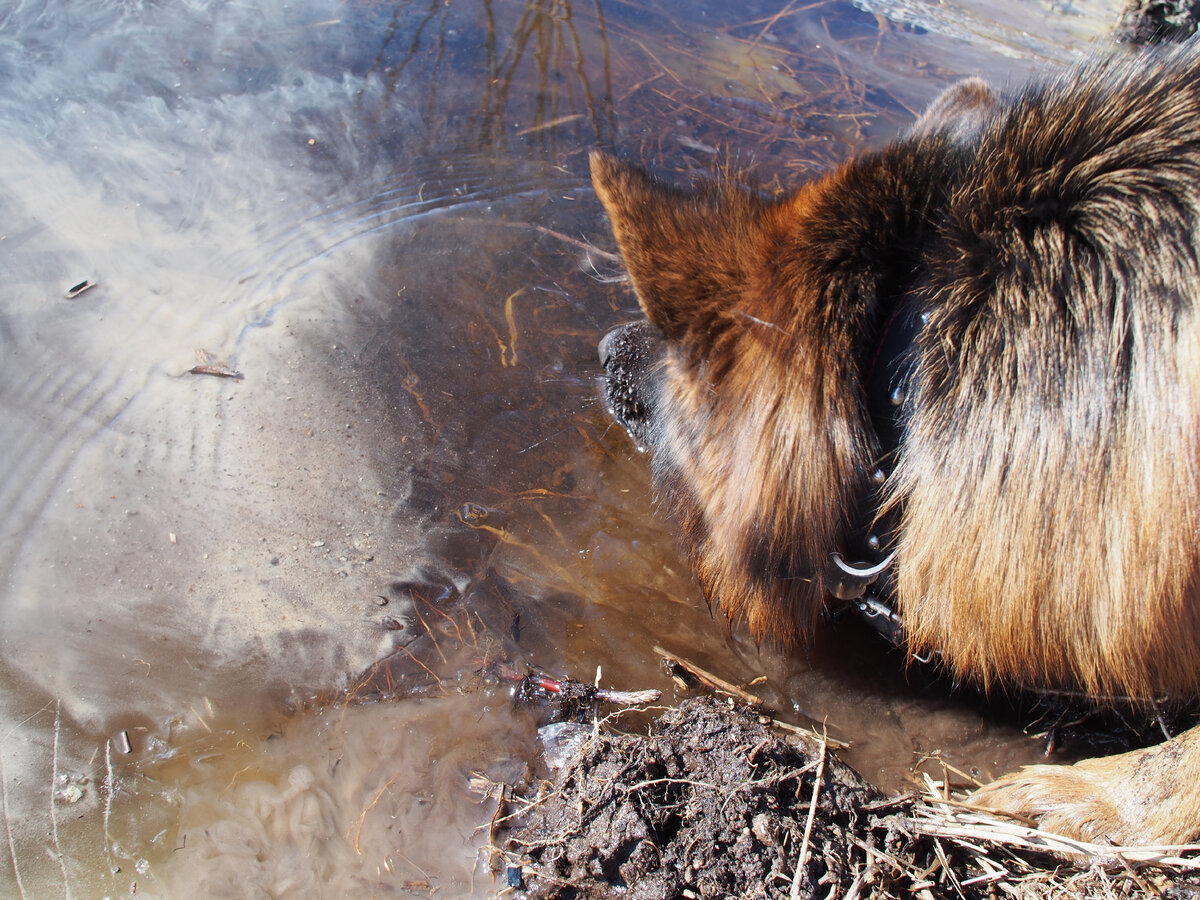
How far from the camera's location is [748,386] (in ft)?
6.36

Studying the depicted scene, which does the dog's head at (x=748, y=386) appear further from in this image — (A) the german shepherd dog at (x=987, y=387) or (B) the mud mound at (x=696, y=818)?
(B) the mud mound at (x=696, y=818)

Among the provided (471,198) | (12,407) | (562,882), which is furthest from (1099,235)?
(12,407)

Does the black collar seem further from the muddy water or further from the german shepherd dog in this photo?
the muddy water

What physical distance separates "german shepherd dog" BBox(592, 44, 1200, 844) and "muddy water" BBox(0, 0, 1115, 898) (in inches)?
20.5

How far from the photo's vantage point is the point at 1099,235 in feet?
5.84

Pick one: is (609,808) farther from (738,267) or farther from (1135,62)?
(1135,62)

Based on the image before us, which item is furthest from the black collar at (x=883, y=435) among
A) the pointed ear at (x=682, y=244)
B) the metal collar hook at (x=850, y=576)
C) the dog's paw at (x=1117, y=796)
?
the dog's paw at (x=1117, y=796)

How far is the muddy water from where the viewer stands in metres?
2.07

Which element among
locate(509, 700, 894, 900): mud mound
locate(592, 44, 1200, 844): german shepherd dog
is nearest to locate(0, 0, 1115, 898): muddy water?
locate(509, 700, 894, 900): mud mound

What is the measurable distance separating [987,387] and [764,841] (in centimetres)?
119

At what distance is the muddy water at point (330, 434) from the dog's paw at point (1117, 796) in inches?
6.8

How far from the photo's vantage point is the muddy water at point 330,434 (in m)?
2.07

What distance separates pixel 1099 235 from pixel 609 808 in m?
1.77

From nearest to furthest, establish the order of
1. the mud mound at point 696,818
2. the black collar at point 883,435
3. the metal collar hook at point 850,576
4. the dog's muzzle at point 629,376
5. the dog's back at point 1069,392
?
the dog's back at point 1069,392, the mud mound at point 696,818, the black collar at point 883,435, the metal collar hook at point 850,576, the dog's muzzle at point 629,376
